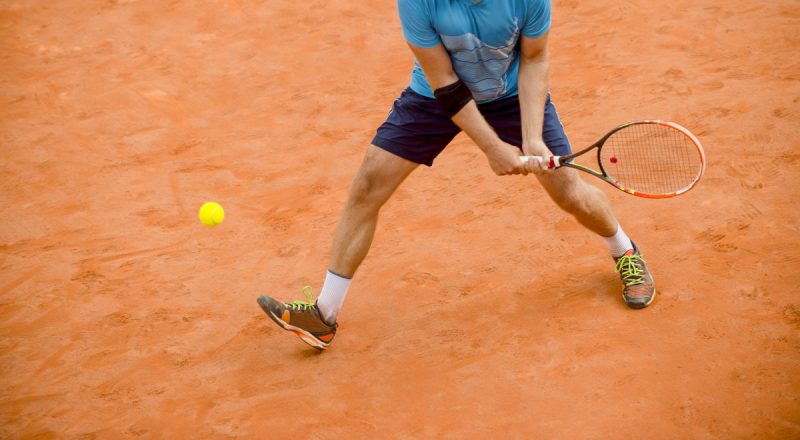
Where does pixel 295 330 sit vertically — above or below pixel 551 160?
below

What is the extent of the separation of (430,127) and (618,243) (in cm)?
115

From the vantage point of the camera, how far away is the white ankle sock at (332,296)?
404cm

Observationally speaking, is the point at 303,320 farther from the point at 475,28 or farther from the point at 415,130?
the point at 475,28

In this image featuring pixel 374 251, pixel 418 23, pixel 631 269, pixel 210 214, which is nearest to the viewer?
pixel 418 23

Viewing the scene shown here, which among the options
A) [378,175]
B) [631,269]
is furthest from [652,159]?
[378,175]

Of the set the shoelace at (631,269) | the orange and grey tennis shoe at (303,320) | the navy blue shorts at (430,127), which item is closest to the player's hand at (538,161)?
the navy blue shorts at (430,127)

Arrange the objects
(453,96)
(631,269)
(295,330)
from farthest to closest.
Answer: (631,269) → (295,330) → (453,96)

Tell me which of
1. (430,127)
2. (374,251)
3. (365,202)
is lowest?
(374,251)

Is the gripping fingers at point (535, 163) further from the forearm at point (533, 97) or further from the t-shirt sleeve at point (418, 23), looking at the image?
the t-shirt sleeve at point (418, 23)

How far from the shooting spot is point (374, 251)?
4.88 meters

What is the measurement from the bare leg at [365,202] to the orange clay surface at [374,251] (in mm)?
480

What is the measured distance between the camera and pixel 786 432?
3240 millimetres

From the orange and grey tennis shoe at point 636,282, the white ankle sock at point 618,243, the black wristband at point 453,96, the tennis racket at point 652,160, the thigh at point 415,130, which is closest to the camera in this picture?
the black wristband at point 453,96

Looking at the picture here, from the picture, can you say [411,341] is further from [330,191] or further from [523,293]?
[330,191]
